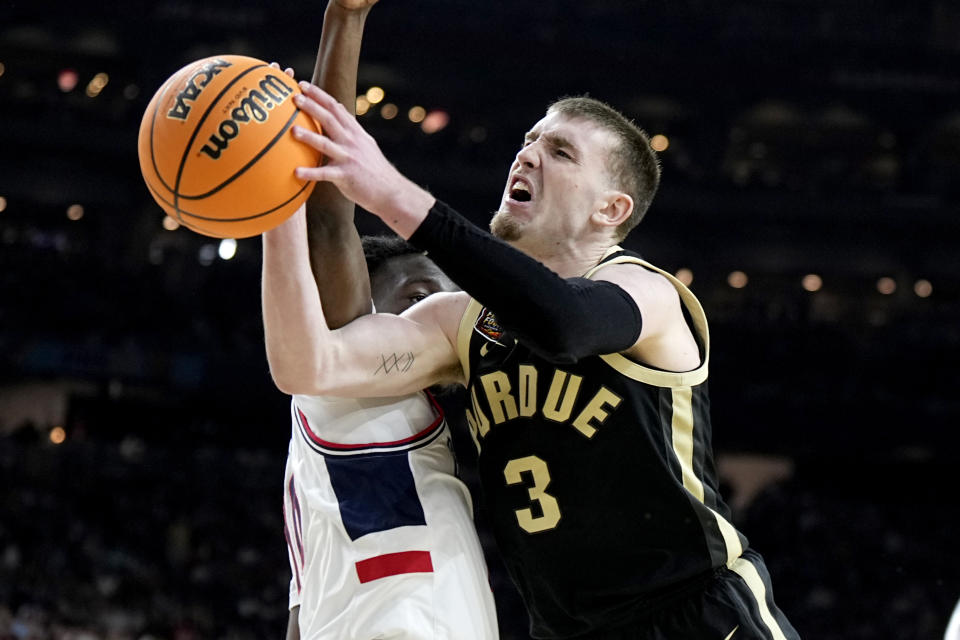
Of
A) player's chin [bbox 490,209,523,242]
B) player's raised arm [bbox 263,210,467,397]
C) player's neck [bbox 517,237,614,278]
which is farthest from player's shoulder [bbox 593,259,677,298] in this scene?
player's raised arm [bbox 263,210,467,397]

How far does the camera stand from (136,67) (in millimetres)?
23203

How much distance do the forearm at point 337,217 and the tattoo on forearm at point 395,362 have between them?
A: 0.50 ft

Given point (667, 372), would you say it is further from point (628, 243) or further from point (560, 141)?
point (628, 243)

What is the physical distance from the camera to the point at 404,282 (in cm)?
365

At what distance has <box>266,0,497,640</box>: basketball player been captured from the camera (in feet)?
9.29

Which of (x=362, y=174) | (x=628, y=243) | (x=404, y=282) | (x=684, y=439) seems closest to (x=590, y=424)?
(x=684, y=439)

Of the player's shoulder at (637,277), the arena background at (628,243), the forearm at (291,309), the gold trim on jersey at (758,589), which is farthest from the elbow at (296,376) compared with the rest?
the arena background at (628,243)

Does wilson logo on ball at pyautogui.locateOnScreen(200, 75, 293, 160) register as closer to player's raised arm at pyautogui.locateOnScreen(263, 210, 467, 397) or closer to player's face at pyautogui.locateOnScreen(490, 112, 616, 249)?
player's raised arm at pyautogui.locateOnScreen(263, 210, 467, 397)

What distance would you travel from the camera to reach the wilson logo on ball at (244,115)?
2340 mm

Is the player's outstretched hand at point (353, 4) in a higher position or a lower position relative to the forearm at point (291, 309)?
higher

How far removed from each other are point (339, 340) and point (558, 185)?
79 cm

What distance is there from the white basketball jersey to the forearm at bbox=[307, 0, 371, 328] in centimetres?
30

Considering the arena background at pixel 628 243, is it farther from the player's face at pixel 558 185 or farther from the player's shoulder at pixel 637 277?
the player's shoulder at pixel 637 277

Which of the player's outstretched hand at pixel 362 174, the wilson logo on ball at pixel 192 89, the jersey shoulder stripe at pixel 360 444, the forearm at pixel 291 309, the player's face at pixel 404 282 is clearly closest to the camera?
the player's outstretched hand at pixel 362 174
